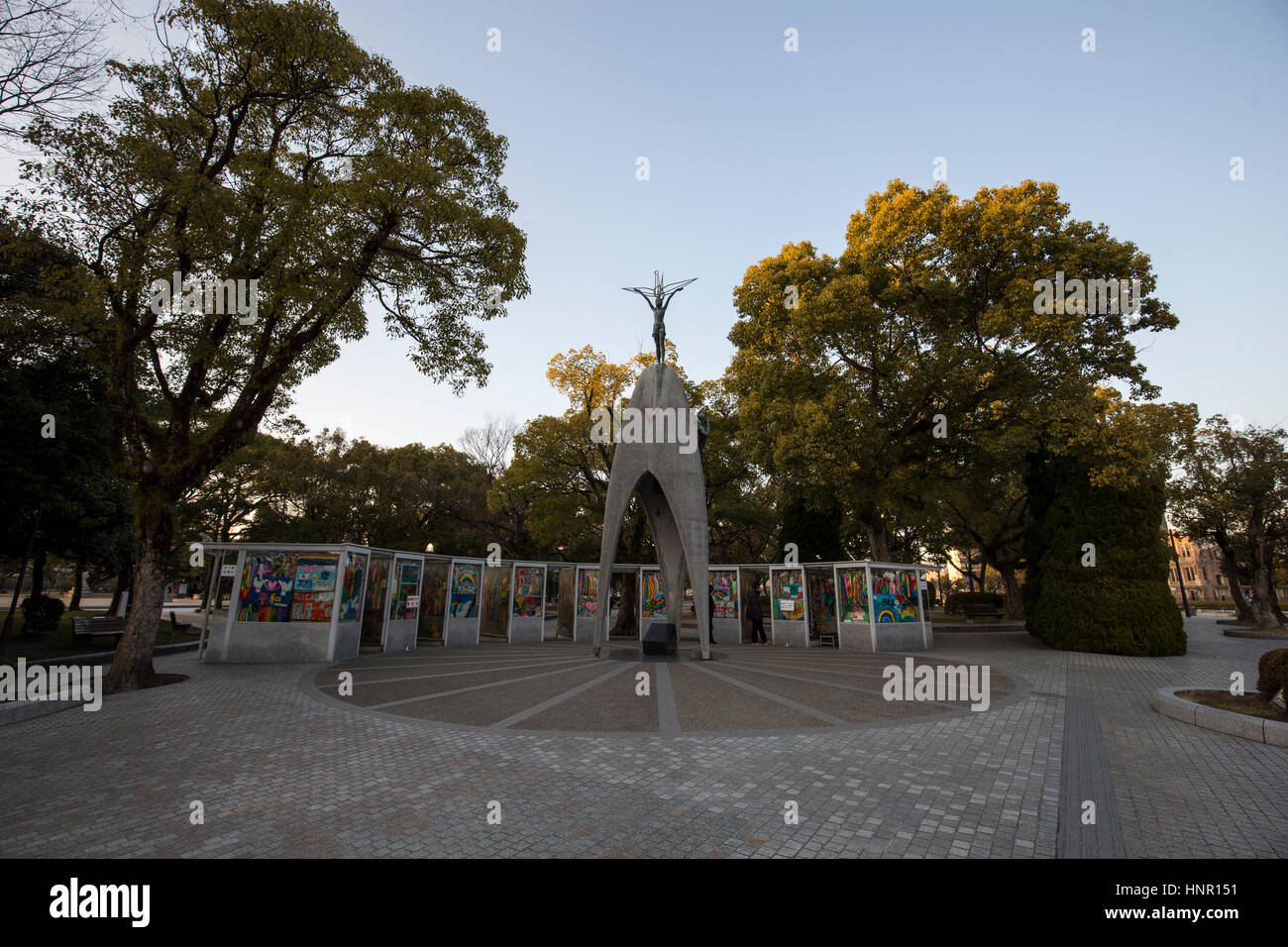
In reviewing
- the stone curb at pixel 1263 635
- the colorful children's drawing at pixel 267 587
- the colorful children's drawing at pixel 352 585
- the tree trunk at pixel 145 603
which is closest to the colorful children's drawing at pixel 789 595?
the colorful children's drawing at pixel 352 585

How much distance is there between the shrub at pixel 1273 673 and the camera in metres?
7.20

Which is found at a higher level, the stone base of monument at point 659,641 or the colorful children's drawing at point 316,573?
the colorful children's drawing at point 316,573

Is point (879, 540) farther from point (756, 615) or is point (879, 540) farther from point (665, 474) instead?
point (665, 474)

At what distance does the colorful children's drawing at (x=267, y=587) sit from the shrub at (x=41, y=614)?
1108 cm

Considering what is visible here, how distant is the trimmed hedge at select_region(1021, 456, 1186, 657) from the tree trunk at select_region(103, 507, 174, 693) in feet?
69.8

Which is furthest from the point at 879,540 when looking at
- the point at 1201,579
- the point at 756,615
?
the point at 1201,579

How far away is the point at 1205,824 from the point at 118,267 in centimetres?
1507

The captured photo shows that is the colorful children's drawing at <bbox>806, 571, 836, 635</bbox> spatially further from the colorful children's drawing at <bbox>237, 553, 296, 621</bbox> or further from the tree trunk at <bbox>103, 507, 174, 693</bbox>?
the tree trunk at <bbox>103, 507, 174, 693</bbox>

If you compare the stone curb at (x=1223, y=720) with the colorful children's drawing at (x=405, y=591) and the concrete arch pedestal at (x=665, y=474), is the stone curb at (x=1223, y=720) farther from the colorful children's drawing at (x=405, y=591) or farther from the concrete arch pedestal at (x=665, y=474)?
the colorful children's drawing at (x=405, y=591)

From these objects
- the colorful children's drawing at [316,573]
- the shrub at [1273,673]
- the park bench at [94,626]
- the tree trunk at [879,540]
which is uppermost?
the tree trunk at [879,540]

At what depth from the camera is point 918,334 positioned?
18.1m

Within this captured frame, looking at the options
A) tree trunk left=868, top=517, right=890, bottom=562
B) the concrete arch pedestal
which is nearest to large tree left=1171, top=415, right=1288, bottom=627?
tree trunk left=868, top=517, right=890, bottom=562

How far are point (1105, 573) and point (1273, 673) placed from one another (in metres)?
8.88
